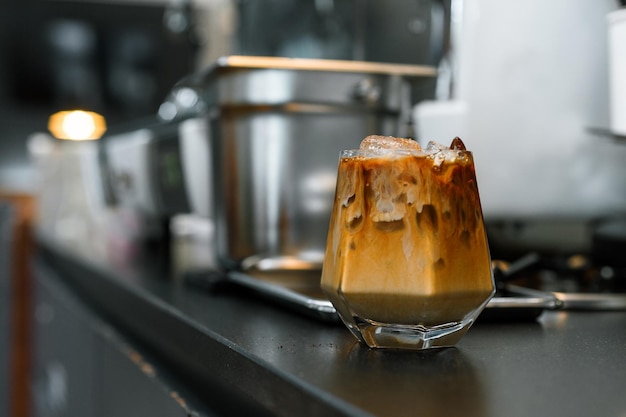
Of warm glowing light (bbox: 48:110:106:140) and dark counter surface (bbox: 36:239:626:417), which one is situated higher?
warm glowing light (bbox: 48:110:106:140)

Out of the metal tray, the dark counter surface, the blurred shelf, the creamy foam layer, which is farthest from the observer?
the blurred shelf

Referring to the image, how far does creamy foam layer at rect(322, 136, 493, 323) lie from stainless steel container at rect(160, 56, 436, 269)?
1.34 feet

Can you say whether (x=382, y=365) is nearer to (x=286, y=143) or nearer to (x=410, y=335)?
(x=410, y=335)

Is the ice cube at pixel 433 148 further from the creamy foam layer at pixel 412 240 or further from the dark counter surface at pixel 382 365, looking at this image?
the dark counter surface at pixel 382 365

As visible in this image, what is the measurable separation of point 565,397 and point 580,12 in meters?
0.64

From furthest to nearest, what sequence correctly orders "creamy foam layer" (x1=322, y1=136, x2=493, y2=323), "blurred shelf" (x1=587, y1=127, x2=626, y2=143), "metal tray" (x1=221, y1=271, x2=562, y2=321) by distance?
"blurred shelf" (x1=587, y1=127, x2=626, y2=143), "metal tray" (x1=221, y1=271, x2=562, y2=321), "creamy foam layer" (x1=322, y1=136, x2=493, y2=323)

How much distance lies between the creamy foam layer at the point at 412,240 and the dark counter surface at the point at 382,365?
1.4 inches

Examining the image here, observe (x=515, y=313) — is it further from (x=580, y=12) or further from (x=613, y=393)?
(x=580, y=12)

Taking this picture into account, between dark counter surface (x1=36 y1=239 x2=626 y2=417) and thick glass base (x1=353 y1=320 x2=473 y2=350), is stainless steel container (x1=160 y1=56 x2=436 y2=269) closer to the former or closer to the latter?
dark counter surface (x1=36 y1=239 x2=626 y2=417)

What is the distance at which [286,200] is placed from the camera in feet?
3.05

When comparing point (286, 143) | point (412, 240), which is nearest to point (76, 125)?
point (286, 143)

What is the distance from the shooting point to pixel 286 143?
932 millimetres

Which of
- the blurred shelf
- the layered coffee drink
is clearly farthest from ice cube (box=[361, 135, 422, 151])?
the blurred shelf

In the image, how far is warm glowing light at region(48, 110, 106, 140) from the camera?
167 inches
